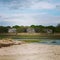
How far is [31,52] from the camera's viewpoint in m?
2.64

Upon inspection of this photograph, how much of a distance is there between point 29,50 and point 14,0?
0.76 metres

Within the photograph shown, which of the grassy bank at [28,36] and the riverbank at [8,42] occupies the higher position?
the grassy bank at [28,36]

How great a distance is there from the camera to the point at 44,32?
280 centimetres

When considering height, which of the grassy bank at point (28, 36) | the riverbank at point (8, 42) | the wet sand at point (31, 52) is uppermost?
the grassy bank at point (28, 36)

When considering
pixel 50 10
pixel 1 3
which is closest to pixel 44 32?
pixel 50 10

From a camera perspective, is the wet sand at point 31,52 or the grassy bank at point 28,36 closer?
the wet sand at point 31,52

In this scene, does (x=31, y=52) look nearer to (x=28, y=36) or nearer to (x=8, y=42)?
(x=28, y=36)

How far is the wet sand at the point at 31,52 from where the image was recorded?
258 cm

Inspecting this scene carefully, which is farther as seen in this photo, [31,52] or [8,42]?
[8,42]

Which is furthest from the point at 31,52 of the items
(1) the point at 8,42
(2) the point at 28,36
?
(1) the point at 8,42

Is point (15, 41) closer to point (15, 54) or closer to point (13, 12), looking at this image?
point (15, 54)

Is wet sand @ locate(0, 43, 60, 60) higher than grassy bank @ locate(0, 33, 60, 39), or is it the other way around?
grassy bank @ locate(0, 33, 60, 39)

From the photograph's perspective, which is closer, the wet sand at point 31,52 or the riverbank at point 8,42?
the wet sand at point 31,52

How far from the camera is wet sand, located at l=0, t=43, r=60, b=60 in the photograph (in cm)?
258
